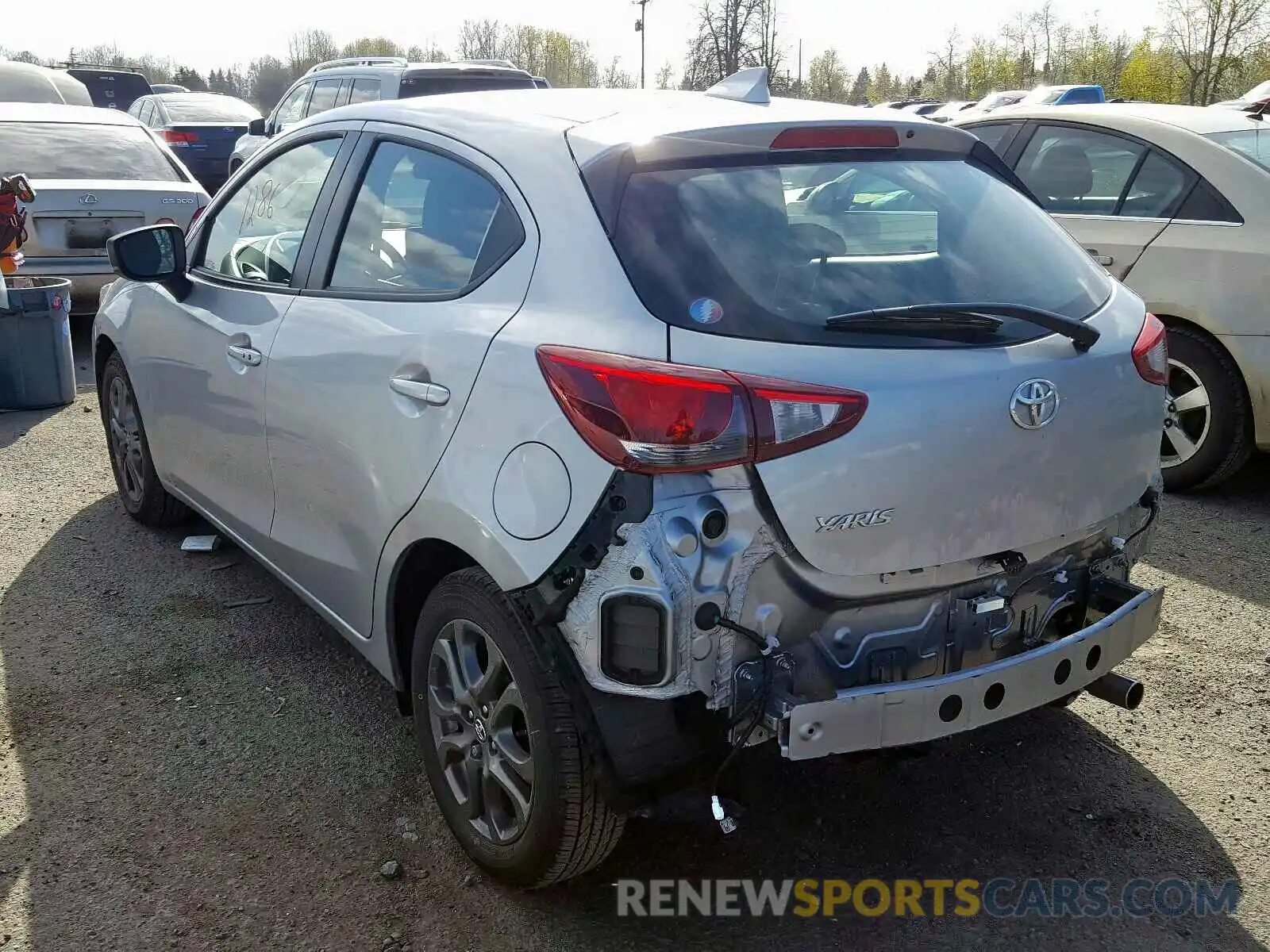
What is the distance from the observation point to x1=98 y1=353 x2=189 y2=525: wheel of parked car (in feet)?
16.0

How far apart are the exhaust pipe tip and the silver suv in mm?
9526

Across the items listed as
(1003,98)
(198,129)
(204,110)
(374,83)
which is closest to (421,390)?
(374,83)

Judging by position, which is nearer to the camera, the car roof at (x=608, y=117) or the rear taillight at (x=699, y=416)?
the rear taillight at (x=699, y=416)

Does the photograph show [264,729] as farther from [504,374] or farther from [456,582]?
[504,374]

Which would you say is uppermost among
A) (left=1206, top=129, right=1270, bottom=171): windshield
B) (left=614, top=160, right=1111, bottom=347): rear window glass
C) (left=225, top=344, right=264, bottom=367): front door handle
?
(left=1206, top=129, right=1270, bottom=171): windshield

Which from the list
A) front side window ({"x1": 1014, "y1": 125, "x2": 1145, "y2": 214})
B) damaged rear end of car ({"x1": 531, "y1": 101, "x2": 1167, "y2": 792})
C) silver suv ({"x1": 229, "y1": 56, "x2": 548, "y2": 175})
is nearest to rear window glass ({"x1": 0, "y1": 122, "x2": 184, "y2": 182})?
silver suv ({"x1": 229, "y1": 56, "x2": 548, "y2": 175})

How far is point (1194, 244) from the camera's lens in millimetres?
5324

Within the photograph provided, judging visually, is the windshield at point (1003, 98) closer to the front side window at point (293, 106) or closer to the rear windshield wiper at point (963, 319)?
the front side window at point (293, 106)

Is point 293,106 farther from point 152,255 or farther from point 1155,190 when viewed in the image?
point 1155,190

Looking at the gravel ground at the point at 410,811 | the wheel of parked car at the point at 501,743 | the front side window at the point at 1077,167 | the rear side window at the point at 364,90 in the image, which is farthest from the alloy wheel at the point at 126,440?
the rear side window at the point at 364,90

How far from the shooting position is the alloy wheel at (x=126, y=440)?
4910 mm

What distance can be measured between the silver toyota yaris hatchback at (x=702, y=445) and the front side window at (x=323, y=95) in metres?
11.0

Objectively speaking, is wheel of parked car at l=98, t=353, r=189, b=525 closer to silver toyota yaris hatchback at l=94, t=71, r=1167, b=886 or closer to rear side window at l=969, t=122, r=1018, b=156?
silver toyota yaris hatchback at l=94, t=71, r=1167, b=886

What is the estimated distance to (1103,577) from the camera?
2.78m
